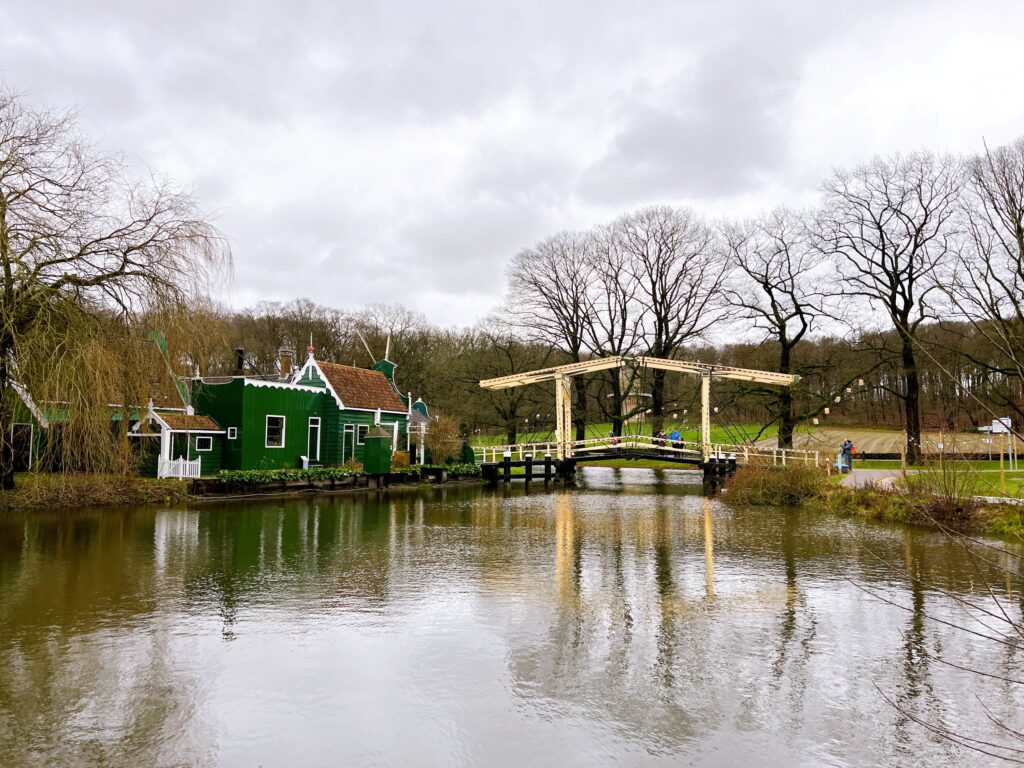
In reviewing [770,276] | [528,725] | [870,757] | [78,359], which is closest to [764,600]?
[870,757]

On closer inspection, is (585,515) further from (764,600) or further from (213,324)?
(213,324)

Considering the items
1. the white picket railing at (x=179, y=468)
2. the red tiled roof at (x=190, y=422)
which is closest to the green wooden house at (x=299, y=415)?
the red tiled roof at (x=190, y=422)

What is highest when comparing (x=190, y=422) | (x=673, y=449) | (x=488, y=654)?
(x=190, y=422)

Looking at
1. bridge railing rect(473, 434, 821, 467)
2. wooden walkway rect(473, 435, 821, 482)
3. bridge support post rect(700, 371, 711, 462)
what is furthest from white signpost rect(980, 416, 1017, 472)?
bridge support post rect(700, 371, 711, 462)

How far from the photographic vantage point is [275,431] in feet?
84.5

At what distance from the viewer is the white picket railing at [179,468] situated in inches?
880

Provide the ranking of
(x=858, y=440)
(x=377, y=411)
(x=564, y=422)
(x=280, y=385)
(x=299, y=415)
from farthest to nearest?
(x=858, y=440) → (x=564, y=422) → (x=377, y=411) → (x=299, y=415) → (x=280, y=385)

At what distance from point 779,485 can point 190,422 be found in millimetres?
18934

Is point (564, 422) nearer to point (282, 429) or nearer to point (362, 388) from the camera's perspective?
point (362, 388)

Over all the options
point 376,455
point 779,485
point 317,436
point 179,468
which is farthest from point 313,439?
point 779,485

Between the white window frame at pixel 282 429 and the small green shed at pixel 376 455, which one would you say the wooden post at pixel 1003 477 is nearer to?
the small green shed at pixel 376 455

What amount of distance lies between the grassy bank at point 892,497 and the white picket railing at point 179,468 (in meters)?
16.9

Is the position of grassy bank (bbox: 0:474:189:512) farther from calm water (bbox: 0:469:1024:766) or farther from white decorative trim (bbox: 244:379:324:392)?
white decorative trim (bbox: 244:379:324:392)

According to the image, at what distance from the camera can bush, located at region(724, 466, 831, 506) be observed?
20.9 meters
